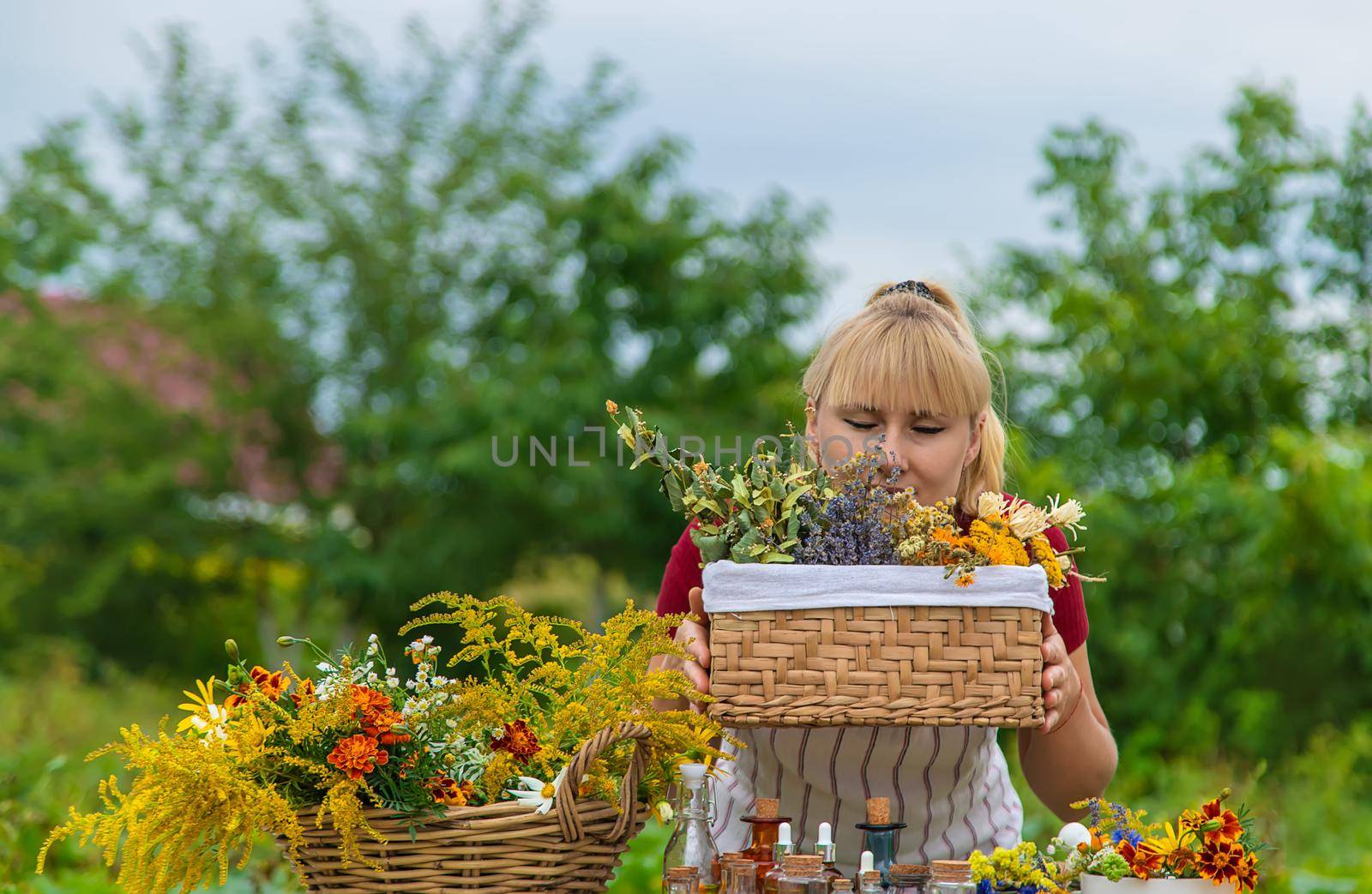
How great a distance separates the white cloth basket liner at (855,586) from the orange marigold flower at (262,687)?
2.11 feet

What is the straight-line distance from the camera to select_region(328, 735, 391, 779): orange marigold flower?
67.7 inches

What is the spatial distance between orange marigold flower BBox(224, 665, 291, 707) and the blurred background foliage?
120 inches

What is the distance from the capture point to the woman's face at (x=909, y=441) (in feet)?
7.38

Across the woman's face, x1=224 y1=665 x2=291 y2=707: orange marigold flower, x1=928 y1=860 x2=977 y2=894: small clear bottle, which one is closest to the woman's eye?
the woman's face

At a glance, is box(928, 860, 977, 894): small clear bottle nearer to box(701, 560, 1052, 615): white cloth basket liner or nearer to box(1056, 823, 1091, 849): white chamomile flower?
box(1056, 823, 1091, 849): white chamomile flower

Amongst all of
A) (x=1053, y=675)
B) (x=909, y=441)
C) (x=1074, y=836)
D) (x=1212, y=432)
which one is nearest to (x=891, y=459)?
(x=909, y=441)

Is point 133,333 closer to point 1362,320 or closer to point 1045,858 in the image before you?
point 1362,320

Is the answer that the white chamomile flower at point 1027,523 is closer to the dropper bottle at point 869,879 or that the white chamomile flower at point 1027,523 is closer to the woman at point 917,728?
the woman at point 917,728

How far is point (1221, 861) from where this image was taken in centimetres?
180

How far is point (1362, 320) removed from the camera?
768 centimetres

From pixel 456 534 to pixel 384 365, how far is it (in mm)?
1898

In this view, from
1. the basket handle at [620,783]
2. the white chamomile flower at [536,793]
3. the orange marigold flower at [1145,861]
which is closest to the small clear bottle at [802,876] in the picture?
the basket handle at [620,783]

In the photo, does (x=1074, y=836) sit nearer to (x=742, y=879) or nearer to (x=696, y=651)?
(x=742, y=879)

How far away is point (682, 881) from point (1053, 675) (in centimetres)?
68
